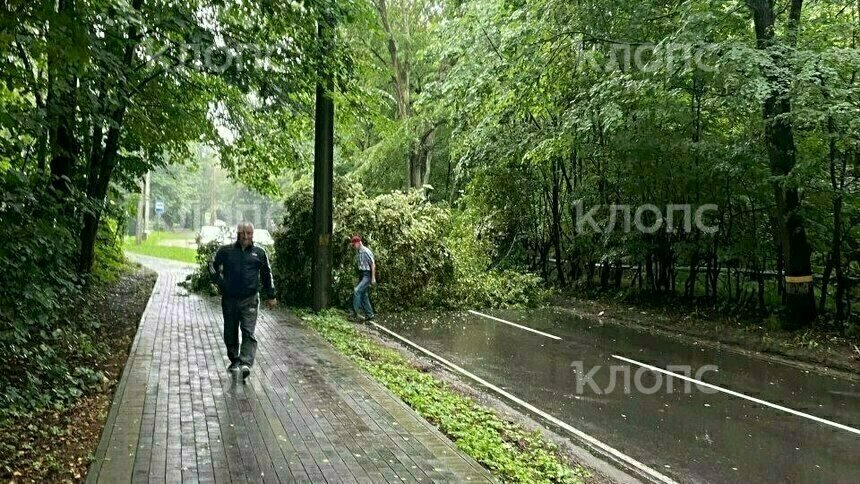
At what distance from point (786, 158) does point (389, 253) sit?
915 cm

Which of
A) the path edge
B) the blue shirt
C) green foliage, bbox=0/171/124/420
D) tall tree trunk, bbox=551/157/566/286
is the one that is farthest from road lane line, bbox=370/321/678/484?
tall tree trunk, bbox=551/157/566/286

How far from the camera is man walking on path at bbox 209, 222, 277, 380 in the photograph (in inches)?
316

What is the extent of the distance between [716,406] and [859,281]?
21.6ft

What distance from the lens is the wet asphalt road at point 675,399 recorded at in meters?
6.75

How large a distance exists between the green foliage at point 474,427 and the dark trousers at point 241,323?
1.74 metres

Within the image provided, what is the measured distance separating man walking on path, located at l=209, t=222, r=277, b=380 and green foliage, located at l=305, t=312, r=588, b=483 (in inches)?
70.7

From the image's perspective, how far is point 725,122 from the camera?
15.0 metres

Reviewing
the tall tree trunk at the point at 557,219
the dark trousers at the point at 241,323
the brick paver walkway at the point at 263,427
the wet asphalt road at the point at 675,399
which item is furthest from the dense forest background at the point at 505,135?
the wet asphalt road at the point at 675,399

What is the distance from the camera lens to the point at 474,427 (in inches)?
271

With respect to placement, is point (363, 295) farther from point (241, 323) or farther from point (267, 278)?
point (241, 323)

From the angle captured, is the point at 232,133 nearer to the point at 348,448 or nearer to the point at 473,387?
the point at 473,387

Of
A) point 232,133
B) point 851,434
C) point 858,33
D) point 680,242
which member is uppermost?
point 858,33

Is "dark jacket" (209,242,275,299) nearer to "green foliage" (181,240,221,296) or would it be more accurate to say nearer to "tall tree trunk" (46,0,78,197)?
"tall tree trunk" (46,0,78,197)

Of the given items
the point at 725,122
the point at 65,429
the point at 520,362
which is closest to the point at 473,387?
the point at 520,362
